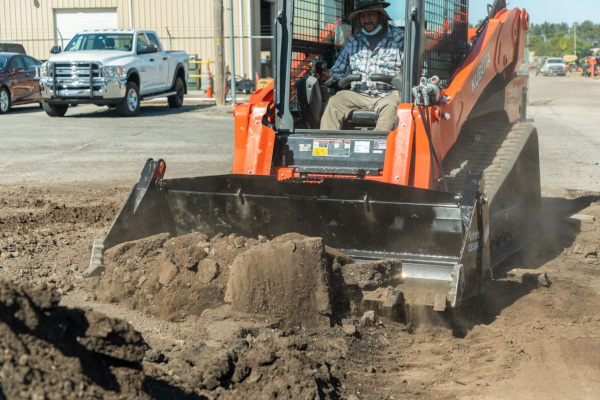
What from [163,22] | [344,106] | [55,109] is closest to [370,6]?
[344,106]

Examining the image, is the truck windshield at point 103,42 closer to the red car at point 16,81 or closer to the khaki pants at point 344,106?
the red car at point 16,81

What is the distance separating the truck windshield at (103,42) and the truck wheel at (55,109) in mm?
1466

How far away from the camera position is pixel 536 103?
29031mm

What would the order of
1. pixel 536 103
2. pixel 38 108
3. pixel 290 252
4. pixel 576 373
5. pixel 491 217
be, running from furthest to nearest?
pixel 536 103 < pixel 38 108 < pixel 491 217 < pixel 290 252 < pixel 576 373

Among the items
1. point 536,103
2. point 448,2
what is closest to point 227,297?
point 448,2

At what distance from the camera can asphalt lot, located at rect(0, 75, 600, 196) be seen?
1209 cm

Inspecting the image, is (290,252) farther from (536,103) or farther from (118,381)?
(536,103)

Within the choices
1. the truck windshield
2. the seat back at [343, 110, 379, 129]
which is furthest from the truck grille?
the seat back at [343, 110, 379, 129]

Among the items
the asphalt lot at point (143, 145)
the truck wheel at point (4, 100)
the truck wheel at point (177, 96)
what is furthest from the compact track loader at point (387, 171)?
the truck wheel at point (177, 96)

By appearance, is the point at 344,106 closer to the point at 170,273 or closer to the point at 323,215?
the point at 323,215

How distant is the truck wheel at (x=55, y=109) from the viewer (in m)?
20.4

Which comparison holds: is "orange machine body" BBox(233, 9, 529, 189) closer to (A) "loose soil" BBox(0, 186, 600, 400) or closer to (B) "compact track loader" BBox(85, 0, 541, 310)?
(B) "compact track loader" BBox(85, 0, 541, 310)

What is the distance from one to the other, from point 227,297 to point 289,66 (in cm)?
252

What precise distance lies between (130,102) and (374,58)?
14335mm
